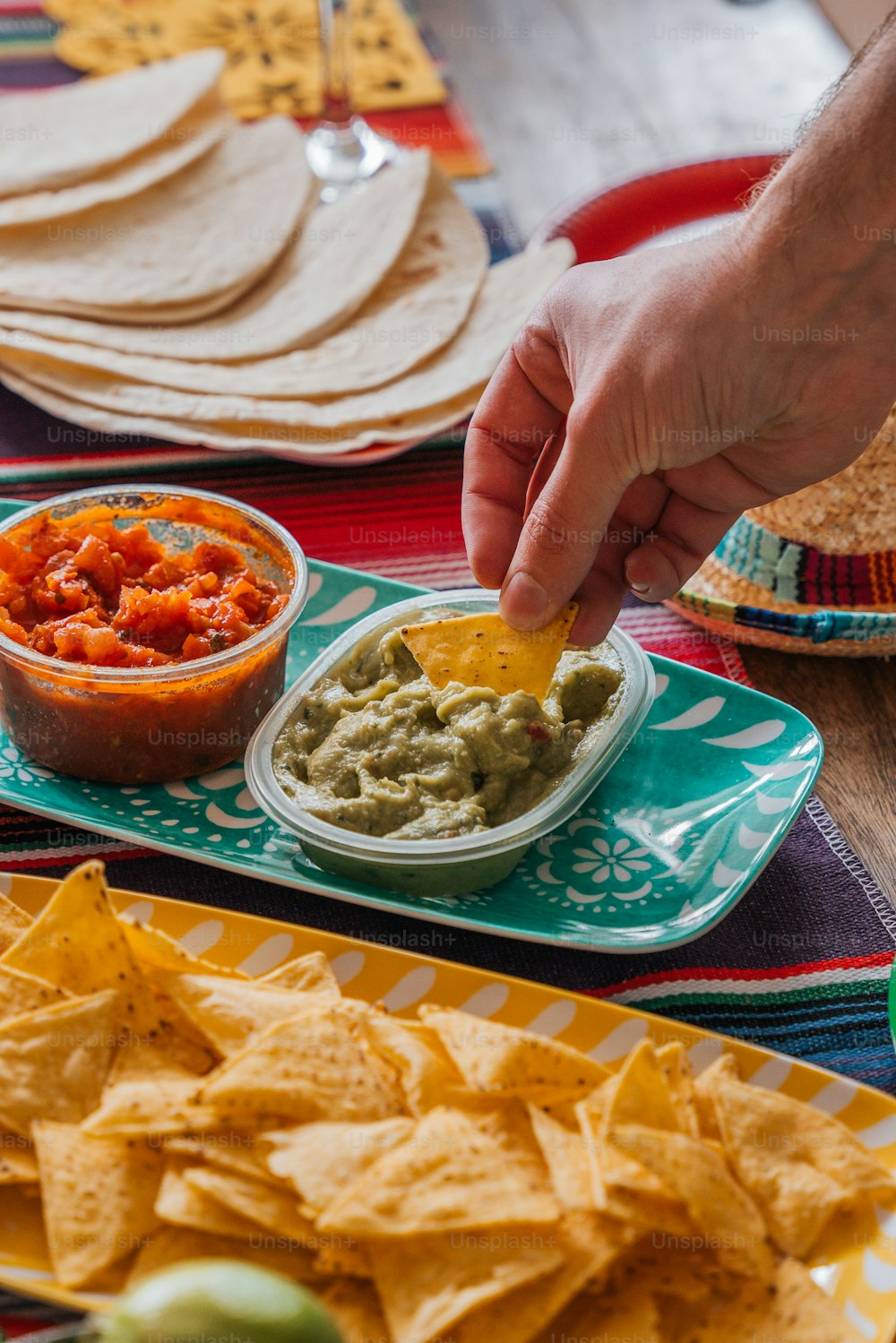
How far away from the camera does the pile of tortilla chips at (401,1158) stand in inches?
50.1

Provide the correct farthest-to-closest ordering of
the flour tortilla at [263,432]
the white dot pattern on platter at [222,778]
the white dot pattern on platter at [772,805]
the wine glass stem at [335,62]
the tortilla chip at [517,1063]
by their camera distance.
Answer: the wine glass stem at [335,62]
the flour tortilla at [263,432]
the white dot pattern on platter at [222,778]
the white dot pattern on platter at [772,805]
the tortilla chip at [517,1063]

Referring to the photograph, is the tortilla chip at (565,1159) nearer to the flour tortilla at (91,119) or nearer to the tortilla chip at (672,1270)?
the tortilla chip at (672,1270)

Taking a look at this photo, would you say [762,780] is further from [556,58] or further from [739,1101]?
[556,58]

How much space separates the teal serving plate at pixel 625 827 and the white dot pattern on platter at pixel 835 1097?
277 millimetres

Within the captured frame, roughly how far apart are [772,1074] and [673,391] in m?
0.91

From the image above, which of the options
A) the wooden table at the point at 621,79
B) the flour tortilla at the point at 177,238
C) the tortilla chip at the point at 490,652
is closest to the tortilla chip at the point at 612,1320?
the tortilla chip at the point at 490,652

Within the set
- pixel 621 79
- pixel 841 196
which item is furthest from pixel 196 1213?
pixel 621 79

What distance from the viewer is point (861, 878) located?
2.01 meters

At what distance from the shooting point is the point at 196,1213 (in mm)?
1288

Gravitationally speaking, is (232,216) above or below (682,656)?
above

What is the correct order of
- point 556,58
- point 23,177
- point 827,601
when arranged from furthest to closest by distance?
point 556,58 → point 23,177 → point 827,601

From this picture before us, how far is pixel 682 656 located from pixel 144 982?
1276 millimetres

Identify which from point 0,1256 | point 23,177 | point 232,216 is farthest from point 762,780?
point 23,177

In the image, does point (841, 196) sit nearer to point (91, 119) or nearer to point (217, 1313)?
point (217, 1313)
